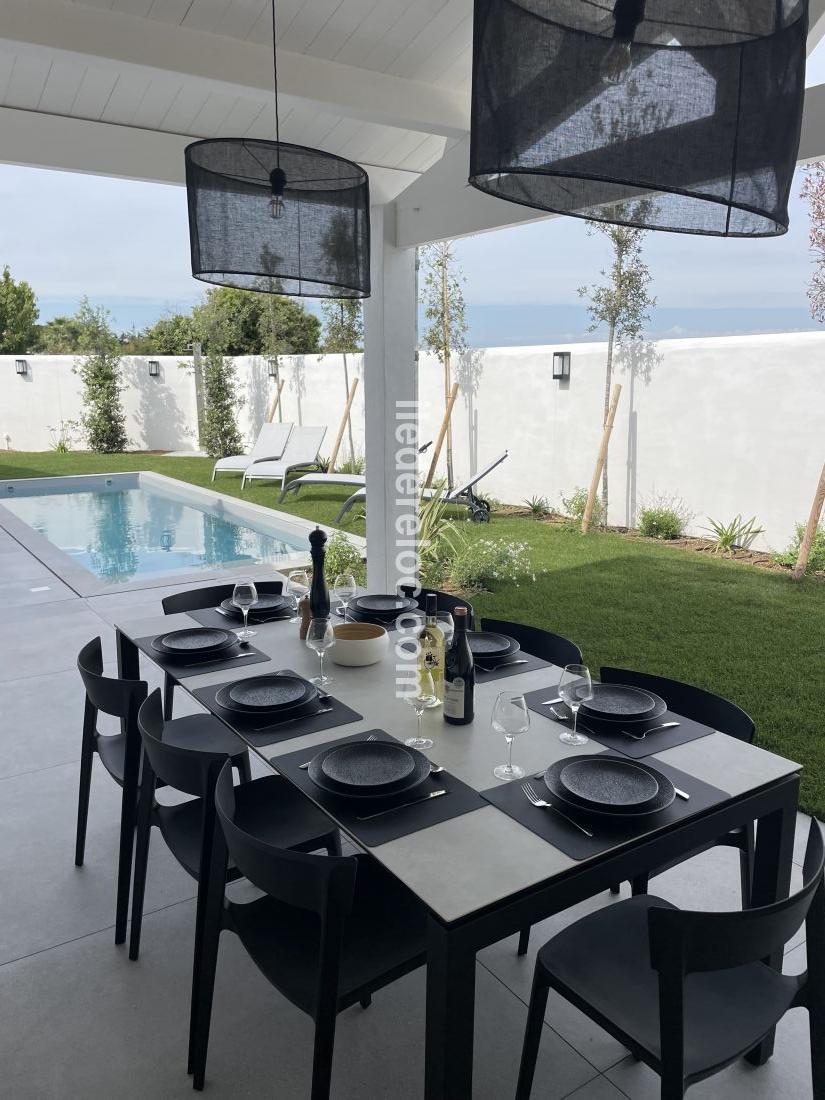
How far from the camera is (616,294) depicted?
27.5 feet

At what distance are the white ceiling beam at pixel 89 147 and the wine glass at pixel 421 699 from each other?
3169mm

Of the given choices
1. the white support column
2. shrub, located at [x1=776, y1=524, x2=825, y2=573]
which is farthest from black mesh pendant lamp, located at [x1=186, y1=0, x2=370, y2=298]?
shrub, located at [x1=776, y1=524, x2=825, y2=573]

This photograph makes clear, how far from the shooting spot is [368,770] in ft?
5.56

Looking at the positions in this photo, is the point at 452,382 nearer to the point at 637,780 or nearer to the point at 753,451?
the point at 753,451

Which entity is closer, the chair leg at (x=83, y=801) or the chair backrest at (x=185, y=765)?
the chair backrest at (x=185, y=765)

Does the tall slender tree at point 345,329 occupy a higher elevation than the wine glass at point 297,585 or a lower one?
higher

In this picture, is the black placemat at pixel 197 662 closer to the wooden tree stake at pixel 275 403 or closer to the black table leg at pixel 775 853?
the black table leg at pixel 775 853

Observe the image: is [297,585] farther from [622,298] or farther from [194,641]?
[622,298]

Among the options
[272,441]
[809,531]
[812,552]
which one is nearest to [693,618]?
[809,531]

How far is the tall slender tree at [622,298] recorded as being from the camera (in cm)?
836

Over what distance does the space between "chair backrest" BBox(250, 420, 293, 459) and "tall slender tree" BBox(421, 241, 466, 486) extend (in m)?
2.62

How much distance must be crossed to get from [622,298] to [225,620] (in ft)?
22.5

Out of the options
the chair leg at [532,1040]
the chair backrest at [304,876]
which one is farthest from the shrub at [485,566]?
the chair backrest at [304,876]

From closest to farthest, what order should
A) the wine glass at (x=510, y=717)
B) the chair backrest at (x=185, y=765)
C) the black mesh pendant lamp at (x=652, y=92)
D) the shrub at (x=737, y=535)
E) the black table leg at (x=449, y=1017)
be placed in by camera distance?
the black mesh pendant lamp at (x=652, y=92), the black table leg at (x=449, y=1017), the wine glass at (x=510, y=717), the chair backrest at (x=185, y=765), the shrub at (x=737, y=535)
